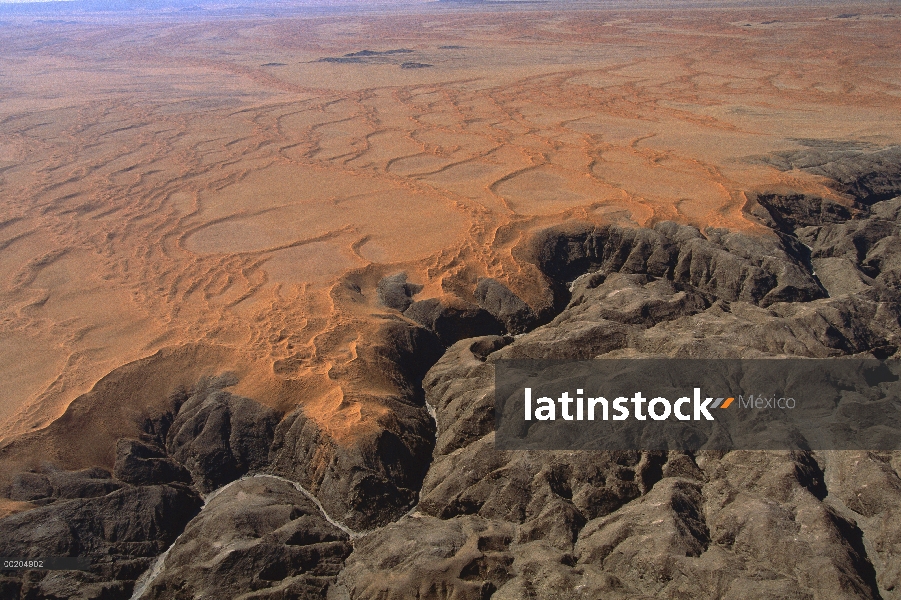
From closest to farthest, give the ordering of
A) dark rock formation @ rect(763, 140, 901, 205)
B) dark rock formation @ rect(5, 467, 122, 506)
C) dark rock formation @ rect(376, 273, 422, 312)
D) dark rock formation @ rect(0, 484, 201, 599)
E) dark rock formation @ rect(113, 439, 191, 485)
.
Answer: dark rock formation @ rect(0, 484, 201, 599), dark rock formation @ rect(5, 467, 122, 506), dark rock formation @ rect(113, 439, 191, 485), dark rock formation @ rect(376, 273, 422, 312), dark rock formation @ rect(763, 140, 901, 205)

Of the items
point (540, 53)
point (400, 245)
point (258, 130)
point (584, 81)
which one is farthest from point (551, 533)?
point (540, 53)

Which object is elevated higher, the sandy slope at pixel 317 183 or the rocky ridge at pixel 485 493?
the sandy slope at pixel 317 183

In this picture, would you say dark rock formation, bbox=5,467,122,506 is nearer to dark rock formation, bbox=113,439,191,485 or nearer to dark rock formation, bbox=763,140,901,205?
dark rock formation, bbox=113,439,191,485

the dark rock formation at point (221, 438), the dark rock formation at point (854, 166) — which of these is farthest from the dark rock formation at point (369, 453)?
the dark rock formation at point (854, 166)

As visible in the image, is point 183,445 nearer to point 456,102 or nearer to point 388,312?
point 388,312

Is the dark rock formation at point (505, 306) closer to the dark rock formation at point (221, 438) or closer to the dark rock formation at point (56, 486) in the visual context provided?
the dark rock formation at point (221, 438)

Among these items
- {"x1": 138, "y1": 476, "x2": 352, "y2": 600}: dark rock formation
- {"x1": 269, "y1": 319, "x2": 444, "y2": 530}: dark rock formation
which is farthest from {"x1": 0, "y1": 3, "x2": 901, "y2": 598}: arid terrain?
{"x1": 138, "y1": 476, "x2": 352, "y2": 600}: dark rock formation
